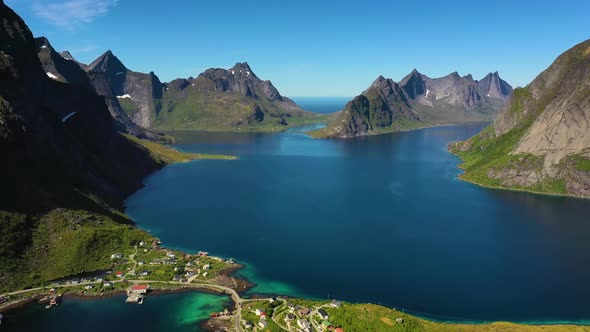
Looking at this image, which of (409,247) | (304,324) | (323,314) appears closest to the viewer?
(304,324)

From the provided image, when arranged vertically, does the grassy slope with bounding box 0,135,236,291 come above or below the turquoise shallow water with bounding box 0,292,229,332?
above

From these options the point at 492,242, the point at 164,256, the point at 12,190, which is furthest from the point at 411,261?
the point at 12,190

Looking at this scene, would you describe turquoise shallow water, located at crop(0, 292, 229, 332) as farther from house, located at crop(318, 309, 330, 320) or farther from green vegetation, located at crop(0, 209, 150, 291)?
house, located at crop(318, 309, 330, 320)

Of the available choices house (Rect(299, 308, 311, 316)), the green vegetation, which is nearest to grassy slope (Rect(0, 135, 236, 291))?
the green vegetation

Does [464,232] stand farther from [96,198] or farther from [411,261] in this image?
[96,198]

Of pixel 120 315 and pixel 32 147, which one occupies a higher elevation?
pixel 32 147

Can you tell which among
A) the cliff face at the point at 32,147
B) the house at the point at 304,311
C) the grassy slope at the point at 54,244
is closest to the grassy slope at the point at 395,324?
the house at the point at 304,311

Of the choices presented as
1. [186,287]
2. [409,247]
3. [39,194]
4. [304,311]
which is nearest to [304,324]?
[304,311]

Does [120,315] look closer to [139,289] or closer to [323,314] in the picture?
[139,289]
